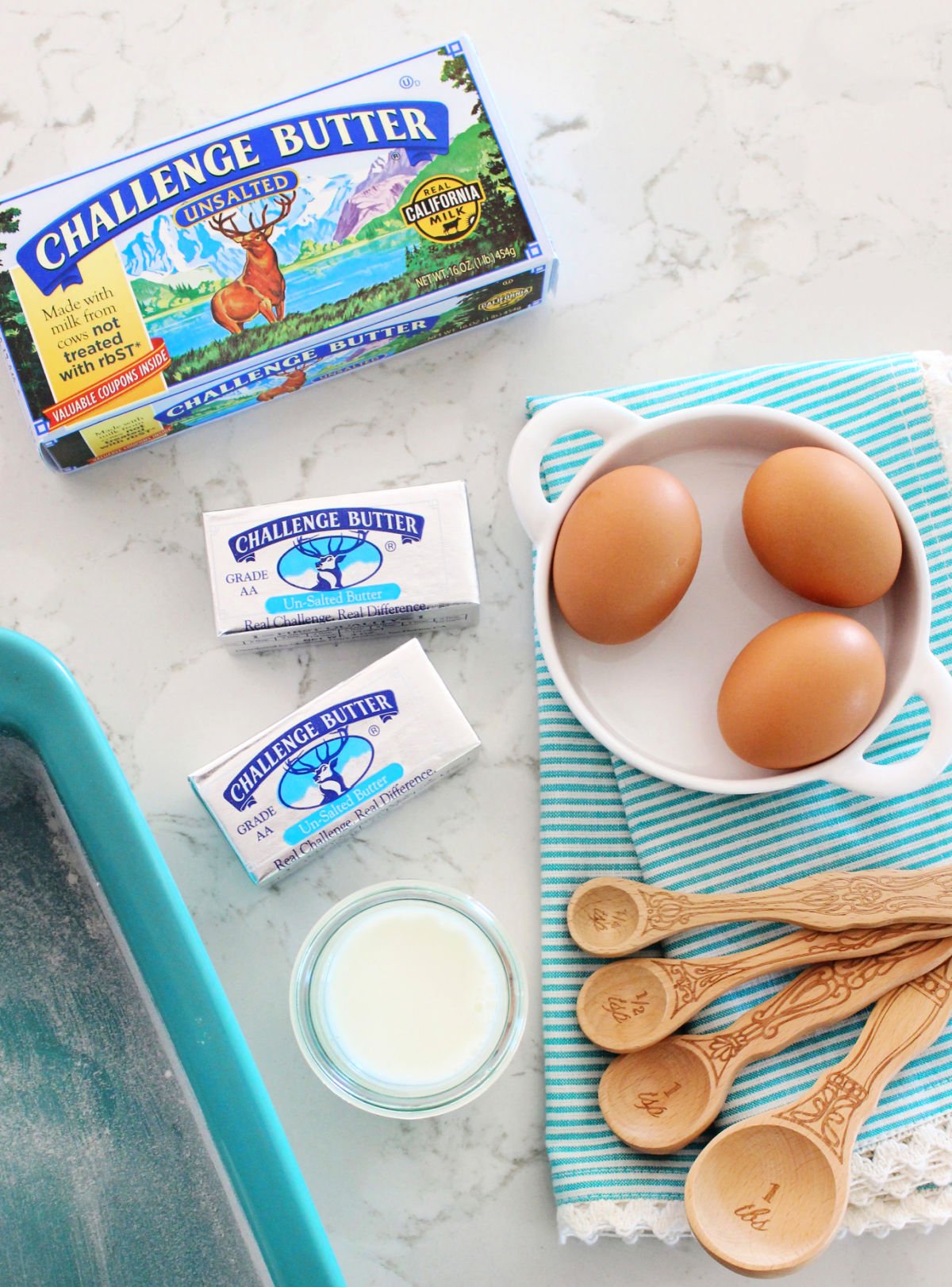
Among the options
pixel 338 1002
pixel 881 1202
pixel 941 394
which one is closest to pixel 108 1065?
pixel 338 1002

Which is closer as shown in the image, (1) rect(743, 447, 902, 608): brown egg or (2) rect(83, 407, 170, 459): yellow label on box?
(1) rect(743, 447, 902, 608): brown egg

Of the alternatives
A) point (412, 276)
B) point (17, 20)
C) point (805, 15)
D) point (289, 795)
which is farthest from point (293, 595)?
point (805, 15)

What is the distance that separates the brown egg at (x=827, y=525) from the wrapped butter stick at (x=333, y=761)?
0.28m

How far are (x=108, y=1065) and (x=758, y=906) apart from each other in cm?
49

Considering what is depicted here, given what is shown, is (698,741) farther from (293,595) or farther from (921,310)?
(921,310)

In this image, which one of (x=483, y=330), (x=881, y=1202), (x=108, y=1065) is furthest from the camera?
(x=483, y=330)

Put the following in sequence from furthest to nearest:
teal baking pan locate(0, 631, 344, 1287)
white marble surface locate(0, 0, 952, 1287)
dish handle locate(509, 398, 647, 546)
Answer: white marble surface locate(0, 0, 952, 1287) < dish handle locate(509, 398, 647, 546) < teal baking pan locate(0, 631, 344, 1287)

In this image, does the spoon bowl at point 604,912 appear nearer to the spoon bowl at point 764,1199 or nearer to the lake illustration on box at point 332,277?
the spoon bowl at point 764,1199

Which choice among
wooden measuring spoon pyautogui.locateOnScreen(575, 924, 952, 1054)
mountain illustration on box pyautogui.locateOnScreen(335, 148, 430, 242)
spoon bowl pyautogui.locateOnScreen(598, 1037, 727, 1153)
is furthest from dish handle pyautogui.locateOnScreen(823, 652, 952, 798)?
mountain illustration on box pyautogui.locateOnScreen(335, 148, 430, 242)

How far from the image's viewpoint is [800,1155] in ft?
2.50

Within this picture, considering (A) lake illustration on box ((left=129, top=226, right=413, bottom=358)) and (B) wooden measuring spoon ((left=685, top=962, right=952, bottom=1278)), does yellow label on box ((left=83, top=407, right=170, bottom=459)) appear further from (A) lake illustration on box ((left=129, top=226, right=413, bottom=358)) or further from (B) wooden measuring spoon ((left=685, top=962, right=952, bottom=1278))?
(B) wooden measuring spoon ((left=685, top=962, right=952, bottom=1278))

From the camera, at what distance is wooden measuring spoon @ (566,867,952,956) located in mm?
779

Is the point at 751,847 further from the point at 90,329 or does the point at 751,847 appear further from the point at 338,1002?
the point at 90,329

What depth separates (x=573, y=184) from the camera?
0.94 metres
